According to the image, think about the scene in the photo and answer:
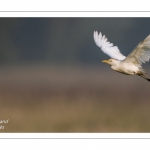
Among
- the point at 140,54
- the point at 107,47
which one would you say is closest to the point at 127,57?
the point at 140,54

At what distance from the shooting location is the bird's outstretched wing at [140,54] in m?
6.06

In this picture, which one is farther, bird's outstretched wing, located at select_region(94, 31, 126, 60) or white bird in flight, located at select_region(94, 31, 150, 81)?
bird's outstretched wing, located at select_region(94, 31, 126, 60)

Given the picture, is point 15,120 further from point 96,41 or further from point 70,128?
point 96,41

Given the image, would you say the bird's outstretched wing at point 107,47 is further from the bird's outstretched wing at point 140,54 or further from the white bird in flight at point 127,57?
the bird's outstretched wing at point 140,54

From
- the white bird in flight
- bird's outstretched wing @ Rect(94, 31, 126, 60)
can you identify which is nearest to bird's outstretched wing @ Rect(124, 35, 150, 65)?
the white bird in flight

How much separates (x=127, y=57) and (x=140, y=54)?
143 millimetres

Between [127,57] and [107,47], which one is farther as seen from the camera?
[107,47]

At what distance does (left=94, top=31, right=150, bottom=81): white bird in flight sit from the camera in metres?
6.14

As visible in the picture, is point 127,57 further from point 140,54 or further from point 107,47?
point 107,47

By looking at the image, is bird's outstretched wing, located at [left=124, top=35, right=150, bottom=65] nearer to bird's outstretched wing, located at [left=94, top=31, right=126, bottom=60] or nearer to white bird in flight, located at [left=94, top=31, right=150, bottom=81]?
white bird in flight, located at [left=94, top=31, right=150, bottom=81]

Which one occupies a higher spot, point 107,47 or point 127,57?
point 107,47

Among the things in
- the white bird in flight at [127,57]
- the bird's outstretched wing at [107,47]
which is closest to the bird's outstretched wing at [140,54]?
the white bird in flight at [127,57]

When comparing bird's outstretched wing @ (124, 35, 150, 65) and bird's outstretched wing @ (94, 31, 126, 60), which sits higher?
bird's outstretched wing @ (94, 31, 126, 60)

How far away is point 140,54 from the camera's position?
6.22 meters
